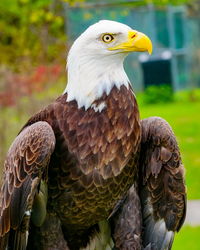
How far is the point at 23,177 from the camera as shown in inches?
154

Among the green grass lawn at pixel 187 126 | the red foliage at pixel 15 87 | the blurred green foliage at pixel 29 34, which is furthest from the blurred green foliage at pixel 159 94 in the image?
the red foliage at pixel 15 87

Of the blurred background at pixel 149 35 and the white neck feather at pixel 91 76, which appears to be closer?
the white neck feather at pixel 91 76

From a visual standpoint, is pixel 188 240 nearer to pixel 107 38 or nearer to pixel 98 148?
pixel 98 148

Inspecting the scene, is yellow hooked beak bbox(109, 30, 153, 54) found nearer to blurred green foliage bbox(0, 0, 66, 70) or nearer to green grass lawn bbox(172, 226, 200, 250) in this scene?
green grass lawn bbox(172, 226, 200, 250)

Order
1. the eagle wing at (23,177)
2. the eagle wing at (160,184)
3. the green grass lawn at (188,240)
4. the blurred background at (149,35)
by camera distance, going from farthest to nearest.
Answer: the blurred background at (149,35) < the green grass lawn at (188,240) < the eagle wing at (160,184) < the eagle wing at (23,177)

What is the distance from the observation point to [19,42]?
24.0 m

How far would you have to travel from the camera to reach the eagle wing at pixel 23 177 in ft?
12.7

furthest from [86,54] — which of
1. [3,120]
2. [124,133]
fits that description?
[3,120]

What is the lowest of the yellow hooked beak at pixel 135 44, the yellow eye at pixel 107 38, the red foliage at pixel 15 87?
the red foliage at pixel 15 87

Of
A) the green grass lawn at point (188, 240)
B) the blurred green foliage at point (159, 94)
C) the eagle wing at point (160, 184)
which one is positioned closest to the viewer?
the eagle wing at point (160, 184)

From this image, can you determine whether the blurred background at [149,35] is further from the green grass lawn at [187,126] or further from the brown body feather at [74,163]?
the brown body feather at [74,163]

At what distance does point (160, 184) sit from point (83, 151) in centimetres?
63

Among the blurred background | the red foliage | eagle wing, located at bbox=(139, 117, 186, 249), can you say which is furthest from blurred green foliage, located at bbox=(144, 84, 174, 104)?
eagle wing, located at bbox=(139, 117, 186, 249)

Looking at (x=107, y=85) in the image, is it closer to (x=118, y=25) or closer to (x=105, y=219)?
(x=118, y=25)
